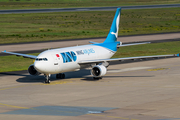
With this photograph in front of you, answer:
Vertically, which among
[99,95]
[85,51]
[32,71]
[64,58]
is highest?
[85,51]

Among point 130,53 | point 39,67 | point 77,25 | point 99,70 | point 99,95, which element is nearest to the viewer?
point 99,95

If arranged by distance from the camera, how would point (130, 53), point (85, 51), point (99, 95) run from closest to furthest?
point (99, 95)
point (85, 51)
point (130, 53)

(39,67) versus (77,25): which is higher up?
(77,25)

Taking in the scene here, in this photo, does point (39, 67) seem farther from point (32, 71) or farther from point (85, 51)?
point (85, 51)

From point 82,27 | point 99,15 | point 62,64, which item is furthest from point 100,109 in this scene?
point 99,15

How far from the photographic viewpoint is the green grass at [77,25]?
107875 mm

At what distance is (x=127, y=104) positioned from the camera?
32594mm

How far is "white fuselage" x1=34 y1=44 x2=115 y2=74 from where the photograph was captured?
42.9 meters

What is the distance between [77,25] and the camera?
435 feet

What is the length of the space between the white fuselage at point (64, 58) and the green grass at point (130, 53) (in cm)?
1417

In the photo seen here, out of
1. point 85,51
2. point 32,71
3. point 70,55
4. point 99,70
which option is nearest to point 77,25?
point 85,51

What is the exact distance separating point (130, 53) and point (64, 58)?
32.8 m

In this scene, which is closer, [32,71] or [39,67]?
[39,67]

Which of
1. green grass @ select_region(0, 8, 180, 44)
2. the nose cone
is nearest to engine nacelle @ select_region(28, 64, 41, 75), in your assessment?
the nose cone
